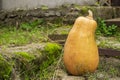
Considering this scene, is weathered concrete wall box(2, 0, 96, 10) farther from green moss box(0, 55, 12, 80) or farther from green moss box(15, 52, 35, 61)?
green moss box(0, 55, 12, 80)

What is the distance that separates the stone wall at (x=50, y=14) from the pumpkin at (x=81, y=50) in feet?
5.36

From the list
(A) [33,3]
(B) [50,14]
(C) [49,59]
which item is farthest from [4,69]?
(A) [33,3]

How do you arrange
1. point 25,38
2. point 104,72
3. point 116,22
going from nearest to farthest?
point 104,72, point 25,38, point 116,22

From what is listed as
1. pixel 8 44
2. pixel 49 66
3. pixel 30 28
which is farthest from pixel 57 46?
pixel 30 28

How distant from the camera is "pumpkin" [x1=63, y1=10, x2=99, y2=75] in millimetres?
3668

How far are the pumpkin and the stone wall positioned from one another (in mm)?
1633

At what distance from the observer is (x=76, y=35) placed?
12.2 feet

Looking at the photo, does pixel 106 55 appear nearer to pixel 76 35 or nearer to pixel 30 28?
pixel 76 35

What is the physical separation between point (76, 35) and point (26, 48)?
26.5 inches

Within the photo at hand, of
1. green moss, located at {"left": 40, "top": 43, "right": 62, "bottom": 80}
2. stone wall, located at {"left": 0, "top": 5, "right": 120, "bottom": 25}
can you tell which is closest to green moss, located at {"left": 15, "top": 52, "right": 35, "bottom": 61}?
green moss, located at {"left": 40, "top": 43, "right": 62, "bottom": 80}

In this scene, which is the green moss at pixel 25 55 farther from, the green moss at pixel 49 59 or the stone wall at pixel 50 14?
the stone wall at pixel 50 14

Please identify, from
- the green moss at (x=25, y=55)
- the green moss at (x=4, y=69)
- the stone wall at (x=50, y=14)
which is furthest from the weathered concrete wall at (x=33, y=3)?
the green moss at (x=4, y=69)

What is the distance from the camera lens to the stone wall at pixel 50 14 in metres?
5.41

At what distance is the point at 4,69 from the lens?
3.23 metres
